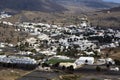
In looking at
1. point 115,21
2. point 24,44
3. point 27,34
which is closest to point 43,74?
point 24,44

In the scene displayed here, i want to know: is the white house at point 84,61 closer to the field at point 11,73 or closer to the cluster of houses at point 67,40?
the cluster of houses at point 67,40

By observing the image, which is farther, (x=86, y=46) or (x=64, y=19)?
(x=64, y=19)

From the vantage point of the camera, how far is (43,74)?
2498 inches

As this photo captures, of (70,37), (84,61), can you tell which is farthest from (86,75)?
(70,37)

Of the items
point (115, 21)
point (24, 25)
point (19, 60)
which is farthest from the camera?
point (115, 21)

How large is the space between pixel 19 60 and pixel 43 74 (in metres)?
13.1

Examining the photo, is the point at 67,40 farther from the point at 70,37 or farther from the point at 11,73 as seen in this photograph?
the point at 11,73

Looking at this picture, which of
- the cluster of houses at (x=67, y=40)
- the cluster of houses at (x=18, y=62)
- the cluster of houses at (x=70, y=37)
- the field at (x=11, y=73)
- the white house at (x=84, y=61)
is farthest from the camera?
the cluster of houses at (x=70, y=37)

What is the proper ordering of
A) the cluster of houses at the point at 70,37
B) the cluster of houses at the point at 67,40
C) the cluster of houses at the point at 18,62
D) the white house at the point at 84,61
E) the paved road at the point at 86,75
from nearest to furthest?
the paved road at the point at 86,75 < the cluster of houses at the point at 18,62 < the white house at the point at 84,61 < the cluster of houses at the point at 67,40 < the cluster of houses at the point at 70,37

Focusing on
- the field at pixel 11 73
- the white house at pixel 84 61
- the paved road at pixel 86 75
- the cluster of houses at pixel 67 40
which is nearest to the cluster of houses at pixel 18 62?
the cluster of houses at pixel 67 40

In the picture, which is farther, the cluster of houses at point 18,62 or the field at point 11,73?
the cluster of houses at point 18,62

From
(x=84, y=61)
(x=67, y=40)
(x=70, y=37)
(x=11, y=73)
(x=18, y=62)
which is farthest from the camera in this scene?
(x=70, y=37)

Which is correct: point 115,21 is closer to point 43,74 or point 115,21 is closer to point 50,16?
point 50,16

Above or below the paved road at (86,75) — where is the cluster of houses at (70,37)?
above
